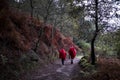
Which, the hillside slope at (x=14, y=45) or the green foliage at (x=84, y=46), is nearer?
the hillside slope at (x=14, y=45)

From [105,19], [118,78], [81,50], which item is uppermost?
[105,19]

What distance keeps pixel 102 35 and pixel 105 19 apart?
122cm

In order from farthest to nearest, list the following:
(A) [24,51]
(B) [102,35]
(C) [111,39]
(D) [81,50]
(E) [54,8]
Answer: (D) [81,50] → (E) [54,8] → (A) [24,51] → (B) [102,35] → (C) [111,39]

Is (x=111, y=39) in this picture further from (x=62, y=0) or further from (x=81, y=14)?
(x=62, y=0)

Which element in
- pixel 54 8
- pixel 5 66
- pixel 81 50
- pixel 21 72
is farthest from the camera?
pixel 81 50

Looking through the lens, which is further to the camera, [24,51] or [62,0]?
[62,0]

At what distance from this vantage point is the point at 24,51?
48.0 feet

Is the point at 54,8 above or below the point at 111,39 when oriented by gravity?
above

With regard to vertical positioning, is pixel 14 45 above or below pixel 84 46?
above

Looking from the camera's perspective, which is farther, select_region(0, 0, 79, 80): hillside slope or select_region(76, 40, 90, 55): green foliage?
select_region(76, 40, 90, 55): green foliage

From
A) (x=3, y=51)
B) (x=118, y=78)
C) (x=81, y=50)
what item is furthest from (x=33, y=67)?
(x=81, y=50)

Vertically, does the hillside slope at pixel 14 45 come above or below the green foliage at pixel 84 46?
above

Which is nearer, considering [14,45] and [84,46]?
[14,45]

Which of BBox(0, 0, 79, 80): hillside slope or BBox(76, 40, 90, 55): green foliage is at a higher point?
BBox(0, 0, 79, 80): hillside slope
